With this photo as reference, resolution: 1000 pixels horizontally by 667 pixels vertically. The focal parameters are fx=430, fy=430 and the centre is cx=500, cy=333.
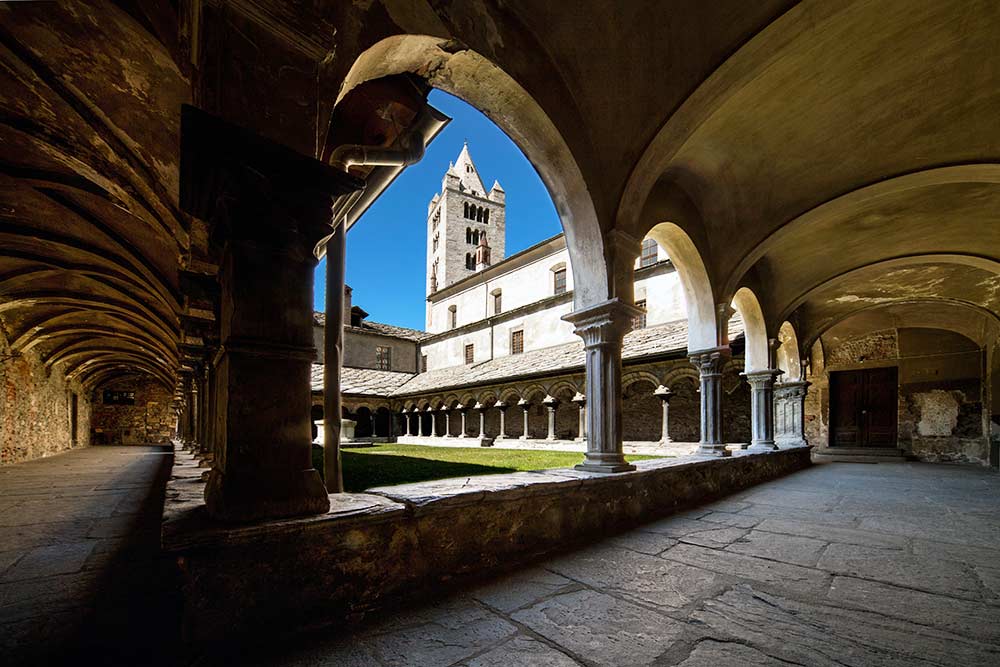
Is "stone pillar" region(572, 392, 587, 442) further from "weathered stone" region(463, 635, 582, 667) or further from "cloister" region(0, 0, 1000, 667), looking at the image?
"weathered stone" region(463, 635, 582, 667)

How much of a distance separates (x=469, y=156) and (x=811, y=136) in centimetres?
4154

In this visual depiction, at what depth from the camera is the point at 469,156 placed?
43.3m

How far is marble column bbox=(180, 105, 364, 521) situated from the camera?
1.81 metres

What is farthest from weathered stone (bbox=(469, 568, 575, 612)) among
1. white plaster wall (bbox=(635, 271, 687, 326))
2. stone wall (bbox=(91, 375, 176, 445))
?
stone wall (bbox=(91, 375, 176, 445))

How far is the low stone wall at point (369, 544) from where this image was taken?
1.67 metres

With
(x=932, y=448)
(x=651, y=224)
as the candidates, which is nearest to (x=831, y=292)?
(x=932, y=448)

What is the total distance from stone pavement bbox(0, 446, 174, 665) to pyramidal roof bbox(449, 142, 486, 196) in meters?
39.0

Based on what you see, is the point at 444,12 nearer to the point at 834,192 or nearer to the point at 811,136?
the point at 811,136

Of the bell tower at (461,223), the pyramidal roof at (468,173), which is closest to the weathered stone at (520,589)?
the bell tower at (461,223)

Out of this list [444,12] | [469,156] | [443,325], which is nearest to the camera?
[444,12]

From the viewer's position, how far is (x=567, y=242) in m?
4.45

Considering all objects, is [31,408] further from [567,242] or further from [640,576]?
[640,576]

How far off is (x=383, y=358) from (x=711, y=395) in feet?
77.3

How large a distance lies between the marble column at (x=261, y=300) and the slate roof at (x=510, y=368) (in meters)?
11.1
